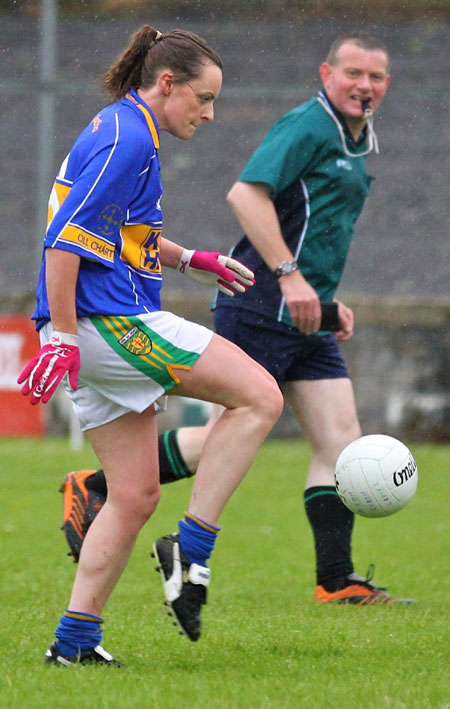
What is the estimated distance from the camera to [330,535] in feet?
17.3

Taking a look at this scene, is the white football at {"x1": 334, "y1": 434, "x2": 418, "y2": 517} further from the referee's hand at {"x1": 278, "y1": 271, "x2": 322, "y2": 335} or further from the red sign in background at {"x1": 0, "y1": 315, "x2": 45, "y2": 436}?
the red sign in background at {"x1": 0, "y1": 315, "x2": 45, "y2": 436}

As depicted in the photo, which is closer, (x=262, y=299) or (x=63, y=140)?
(x=262, y=299)

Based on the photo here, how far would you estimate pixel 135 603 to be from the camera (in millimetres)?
5137

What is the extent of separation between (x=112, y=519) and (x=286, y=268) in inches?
66.5

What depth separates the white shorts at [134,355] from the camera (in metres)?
3.53

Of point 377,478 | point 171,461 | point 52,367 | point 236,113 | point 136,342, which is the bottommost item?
point 171,461

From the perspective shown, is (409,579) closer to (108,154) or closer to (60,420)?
(108,154)

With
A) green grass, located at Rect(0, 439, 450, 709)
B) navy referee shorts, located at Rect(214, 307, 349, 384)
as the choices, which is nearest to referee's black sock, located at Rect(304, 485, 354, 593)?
green grass, located at Rect(0, 439, 450, 709)

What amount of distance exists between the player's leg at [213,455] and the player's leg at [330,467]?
5.15 feet

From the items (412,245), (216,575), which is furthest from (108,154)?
(412,245)

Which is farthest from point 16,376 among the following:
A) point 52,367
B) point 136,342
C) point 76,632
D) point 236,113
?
point 52,367

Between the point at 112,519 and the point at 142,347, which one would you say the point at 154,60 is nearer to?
the point at 142,347

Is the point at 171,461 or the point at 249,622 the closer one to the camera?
the point at 249,622

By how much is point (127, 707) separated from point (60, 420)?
763 cm
